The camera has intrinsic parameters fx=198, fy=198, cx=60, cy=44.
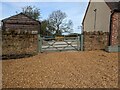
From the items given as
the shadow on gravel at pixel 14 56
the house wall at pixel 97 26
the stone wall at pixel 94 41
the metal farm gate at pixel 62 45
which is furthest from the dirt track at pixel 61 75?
the house wall at pixel 97 26

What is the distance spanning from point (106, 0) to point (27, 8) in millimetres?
36758

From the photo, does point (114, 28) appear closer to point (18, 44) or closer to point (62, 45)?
point (62, 45)

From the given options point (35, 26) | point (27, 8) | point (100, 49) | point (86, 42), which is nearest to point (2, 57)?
point (86, 42)

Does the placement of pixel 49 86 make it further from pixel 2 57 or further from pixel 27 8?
pixel 27 8

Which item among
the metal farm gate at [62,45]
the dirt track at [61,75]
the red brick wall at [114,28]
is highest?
the red brick wall at [114,28]

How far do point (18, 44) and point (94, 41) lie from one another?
5776 mm

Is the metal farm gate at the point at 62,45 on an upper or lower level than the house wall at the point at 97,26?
lower

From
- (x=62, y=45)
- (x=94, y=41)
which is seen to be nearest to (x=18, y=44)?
(x=62, y=45)

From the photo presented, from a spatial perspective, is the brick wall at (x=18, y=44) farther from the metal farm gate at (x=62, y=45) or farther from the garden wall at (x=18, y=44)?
the metal farm gate at (x=62, y=45)

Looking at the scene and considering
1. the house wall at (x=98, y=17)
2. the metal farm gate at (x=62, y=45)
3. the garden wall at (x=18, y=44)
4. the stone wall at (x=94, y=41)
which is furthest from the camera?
the house wall at (x=98, y=17)

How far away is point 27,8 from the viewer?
2199 inches

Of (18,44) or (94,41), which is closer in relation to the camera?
(18,44)

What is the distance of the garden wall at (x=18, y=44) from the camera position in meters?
13.4

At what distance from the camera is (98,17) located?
76.7 feet
